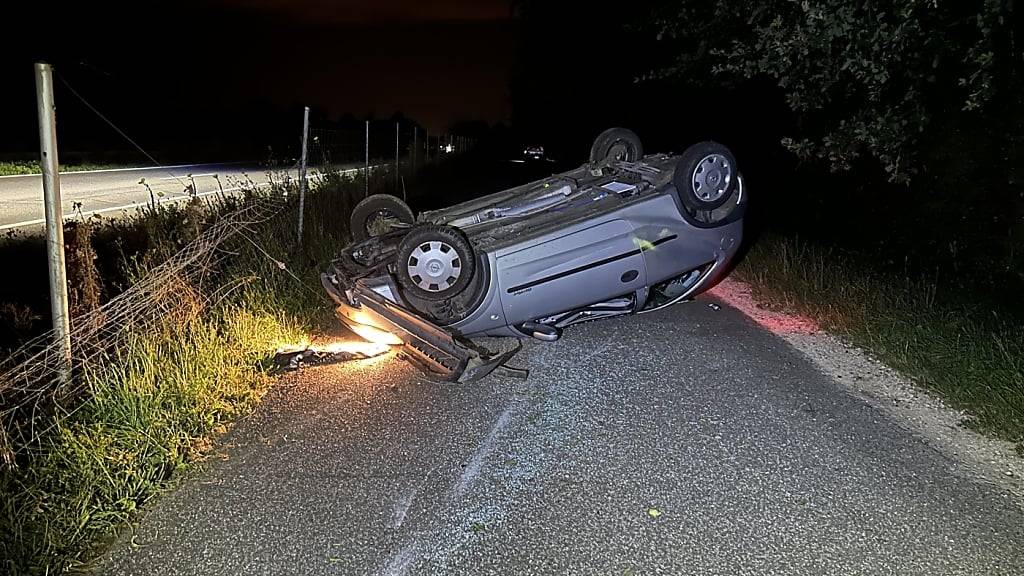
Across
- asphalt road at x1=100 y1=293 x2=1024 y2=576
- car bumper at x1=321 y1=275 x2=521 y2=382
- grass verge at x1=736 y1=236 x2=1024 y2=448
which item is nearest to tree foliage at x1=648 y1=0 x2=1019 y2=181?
grass verge at x1=736 y1=236 x2=1024 y2=448

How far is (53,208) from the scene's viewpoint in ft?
13.2

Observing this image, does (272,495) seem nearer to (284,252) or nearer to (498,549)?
(498,549)

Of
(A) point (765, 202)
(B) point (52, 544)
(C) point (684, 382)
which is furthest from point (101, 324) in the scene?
(A) point (765, 202)

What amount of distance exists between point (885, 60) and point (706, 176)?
2276 millimetres

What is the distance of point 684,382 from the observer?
17.9 ft

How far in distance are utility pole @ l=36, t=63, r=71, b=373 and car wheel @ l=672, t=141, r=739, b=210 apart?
4324 millimetres

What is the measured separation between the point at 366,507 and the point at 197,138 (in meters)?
51.0

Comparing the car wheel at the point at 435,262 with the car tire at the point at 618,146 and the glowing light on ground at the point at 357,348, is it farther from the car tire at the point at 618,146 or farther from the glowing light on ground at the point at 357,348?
the car tire at the point at 618,146

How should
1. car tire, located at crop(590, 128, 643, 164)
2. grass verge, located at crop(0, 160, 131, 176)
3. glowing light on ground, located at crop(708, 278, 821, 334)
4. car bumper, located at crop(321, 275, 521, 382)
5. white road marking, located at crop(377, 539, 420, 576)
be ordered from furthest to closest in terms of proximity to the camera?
grass verge, located at crop(0, 160, 131, 176), car tire, located at crop(590, 128, 643, 164), glowing light on ground, located at crop(708, 278, 821, 334), car bumper, located at crop(321, 275, 521, 382), white road marking, located at crop(377, 539, 420, 576)

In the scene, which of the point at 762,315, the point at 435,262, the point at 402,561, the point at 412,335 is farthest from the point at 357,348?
the point at 762,315

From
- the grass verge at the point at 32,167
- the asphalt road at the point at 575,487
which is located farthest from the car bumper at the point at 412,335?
the grass verge at the point at 32,167

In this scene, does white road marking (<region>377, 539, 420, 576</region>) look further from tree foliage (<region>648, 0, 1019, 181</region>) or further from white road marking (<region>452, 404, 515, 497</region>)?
tree foliage (<region>648, 0, 1019, 181</region>)

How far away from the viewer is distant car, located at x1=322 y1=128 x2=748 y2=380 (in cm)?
560

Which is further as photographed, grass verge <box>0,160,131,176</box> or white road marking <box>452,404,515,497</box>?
grass verge <box>0,160,131,176</box>
